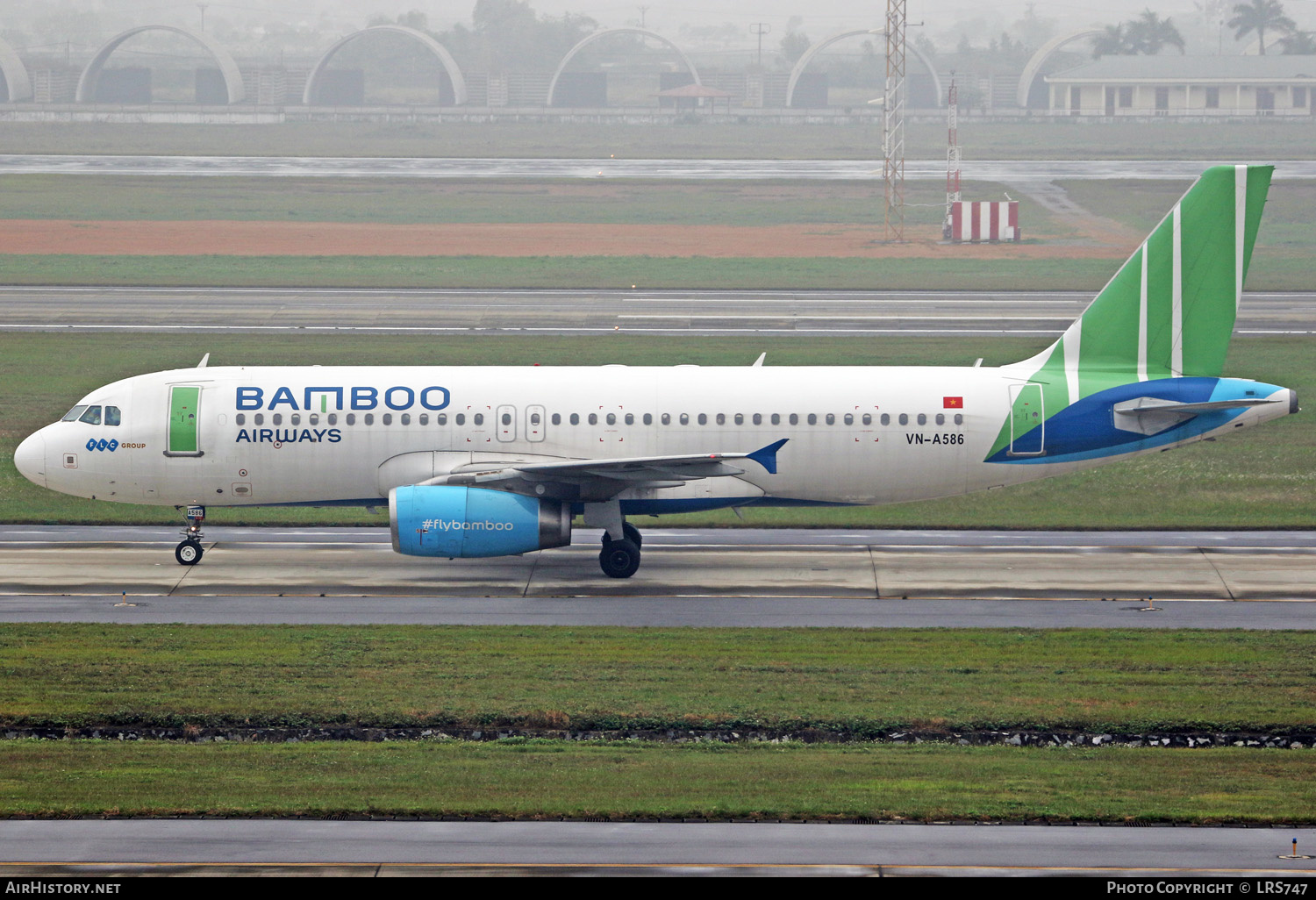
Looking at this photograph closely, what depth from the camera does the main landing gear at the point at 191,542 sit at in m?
35.1

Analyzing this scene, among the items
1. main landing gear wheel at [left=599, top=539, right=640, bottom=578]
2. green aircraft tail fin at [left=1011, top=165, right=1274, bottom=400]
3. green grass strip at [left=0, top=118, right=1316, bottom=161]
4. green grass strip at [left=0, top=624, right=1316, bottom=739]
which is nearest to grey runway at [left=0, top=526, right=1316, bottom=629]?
main landing gear wheel at [left=599, top=539, right=640, bottom=578]

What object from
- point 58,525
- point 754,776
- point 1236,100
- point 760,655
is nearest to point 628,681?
→ point 760,655

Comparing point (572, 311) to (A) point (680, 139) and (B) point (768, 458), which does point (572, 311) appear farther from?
(A) point (680, 139)

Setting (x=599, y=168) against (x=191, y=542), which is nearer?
(x=191, y=542)

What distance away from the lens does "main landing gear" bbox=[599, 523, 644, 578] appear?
34.2 m

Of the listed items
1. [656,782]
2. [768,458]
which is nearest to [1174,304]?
[768,458]

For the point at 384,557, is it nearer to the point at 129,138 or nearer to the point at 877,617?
the point at 877,617

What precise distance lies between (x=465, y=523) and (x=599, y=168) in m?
113

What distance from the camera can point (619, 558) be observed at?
1347 inches

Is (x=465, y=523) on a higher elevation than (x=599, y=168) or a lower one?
lower

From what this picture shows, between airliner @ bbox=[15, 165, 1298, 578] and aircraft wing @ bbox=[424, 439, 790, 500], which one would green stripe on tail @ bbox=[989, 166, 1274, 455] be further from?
aircraft wing @ bbox=[424, 439, 790, 500]

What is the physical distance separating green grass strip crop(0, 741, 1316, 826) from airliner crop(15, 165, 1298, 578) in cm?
1231

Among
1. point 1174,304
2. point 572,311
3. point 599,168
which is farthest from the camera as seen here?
Result: point 599,168

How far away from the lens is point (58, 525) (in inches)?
1545
